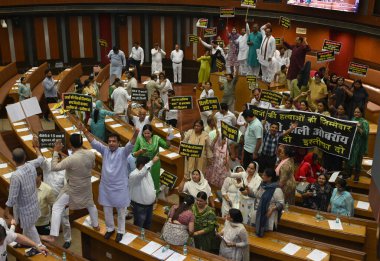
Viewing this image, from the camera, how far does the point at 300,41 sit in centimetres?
1202

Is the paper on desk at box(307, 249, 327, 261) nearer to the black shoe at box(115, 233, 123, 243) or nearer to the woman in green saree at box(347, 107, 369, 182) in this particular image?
the black shoe at box(115, 233, 123, 243)

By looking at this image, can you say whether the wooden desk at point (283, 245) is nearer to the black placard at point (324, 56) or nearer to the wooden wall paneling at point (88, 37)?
the black placard at point (324, 56)

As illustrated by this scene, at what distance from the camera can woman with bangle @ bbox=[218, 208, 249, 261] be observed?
6.11 m

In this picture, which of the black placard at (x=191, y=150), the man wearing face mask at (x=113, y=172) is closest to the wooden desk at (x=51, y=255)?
the man wearing face mask at (x=113, y=172)

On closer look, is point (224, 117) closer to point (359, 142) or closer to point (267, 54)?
point (359, 142)

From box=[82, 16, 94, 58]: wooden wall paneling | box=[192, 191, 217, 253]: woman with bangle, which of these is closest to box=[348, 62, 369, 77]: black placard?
box=[192, 191, 217, 253]: woman with bangle

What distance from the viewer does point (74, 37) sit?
778 inches

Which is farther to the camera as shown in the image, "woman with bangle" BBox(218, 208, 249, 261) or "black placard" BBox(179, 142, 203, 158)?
"black placard" BBox(179, 142, 203, 158)

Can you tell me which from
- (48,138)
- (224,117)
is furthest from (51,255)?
(224,117)

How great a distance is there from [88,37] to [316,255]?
15744 mm

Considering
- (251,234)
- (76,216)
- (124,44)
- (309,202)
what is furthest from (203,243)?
(124,44)

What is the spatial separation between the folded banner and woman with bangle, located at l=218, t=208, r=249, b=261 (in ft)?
9.97

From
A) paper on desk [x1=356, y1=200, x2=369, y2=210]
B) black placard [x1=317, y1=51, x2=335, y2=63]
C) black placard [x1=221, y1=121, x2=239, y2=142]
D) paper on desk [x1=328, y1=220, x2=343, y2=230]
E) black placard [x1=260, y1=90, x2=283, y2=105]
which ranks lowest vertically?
paper on desk [x1=356, y1=200, x2=369, y2=210]

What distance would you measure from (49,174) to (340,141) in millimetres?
4910
